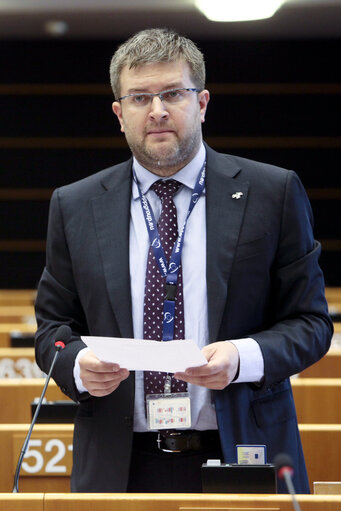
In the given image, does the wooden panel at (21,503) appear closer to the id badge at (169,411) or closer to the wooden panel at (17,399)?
the id badge at (169,411)

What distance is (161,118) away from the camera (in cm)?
205

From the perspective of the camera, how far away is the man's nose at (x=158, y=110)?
80.3 inches

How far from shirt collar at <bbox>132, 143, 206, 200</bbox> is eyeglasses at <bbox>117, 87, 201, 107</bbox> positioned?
0.52 feet

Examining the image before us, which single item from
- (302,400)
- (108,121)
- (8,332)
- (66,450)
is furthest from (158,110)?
(108,121)

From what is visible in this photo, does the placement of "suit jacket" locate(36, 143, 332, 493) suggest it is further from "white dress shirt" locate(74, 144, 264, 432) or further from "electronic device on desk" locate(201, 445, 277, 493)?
"electronic device on desk" locate(201, 445, 277, 493)

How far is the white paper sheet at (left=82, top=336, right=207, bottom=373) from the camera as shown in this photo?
1.72 m

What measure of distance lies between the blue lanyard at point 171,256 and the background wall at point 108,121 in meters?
8.28

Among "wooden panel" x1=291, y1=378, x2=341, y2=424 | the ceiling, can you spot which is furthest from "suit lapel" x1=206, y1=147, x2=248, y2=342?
the ceiling

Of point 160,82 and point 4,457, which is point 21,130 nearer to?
point 4,457

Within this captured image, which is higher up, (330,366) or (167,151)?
(167,151)

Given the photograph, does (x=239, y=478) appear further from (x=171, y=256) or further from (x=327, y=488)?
(x=171, y=256)

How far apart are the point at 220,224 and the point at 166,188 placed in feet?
0.57

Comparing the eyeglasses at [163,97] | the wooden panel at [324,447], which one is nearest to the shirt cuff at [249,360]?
the eyeglasses at [163,97]

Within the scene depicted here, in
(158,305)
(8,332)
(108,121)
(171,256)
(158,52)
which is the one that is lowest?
(158,305)
